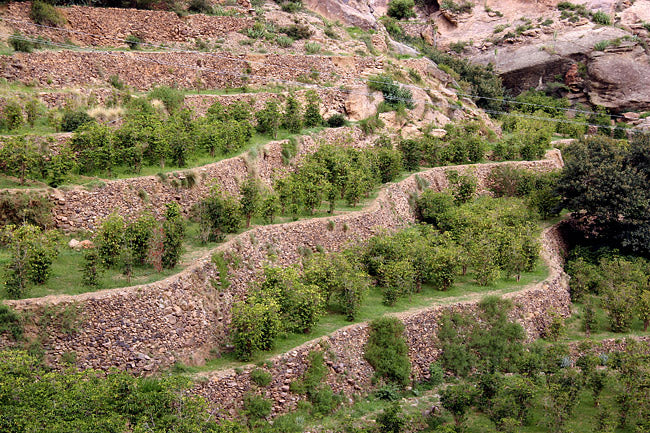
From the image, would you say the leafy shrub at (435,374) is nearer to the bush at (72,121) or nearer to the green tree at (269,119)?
the green tree at (269,119)

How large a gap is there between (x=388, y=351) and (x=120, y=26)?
2296 cm

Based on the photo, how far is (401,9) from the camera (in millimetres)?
66688

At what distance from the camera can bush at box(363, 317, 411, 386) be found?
24906 millimetres

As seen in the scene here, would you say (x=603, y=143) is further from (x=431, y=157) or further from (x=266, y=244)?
(x=266, y=244)

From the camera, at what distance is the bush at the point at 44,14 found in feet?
112

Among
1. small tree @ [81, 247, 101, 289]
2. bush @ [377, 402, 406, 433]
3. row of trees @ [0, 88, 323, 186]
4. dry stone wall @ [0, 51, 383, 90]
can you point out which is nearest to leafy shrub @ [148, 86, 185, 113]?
row of trees @ [0, 88, 323, 186]

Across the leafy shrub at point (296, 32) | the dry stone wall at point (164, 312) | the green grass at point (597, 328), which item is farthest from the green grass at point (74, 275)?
the leafy shrub at point (296, 32)

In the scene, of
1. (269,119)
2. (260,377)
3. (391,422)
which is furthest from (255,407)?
(269,119)

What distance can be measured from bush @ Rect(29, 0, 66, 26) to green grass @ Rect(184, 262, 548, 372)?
20174mm

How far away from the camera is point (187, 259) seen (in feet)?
77.8

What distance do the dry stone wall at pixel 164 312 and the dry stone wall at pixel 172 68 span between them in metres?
8.77

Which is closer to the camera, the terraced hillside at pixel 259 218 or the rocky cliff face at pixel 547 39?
the terraced hillside at pixel 259 218

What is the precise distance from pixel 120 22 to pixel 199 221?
15.9 metres

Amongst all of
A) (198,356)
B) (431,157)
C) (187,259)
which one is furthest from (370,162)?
(198,356)
